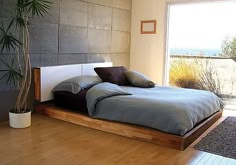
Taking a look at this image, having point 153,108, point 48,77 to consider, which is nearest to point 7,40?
point 48,77

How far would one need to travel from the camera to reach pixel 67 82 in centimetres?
413

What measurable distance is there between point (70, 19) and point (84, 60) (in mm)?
816

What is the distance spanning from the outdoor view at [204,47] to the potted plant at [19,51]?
2891mm

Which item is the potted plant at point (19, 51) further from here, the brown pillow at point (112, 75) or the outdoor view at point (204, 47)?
the outdoor view at point (204, 47)

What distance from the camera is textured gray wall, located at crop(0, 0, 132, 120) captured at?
3986 millimetres

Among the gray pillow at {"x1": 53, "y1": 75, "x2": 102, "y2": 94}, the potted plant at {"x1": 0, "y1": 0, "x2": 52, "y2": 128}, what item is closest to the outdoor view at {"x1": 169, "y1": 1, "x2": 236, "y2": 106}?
the gray pillow at {"x1": 53, "y1": 75, "x2": 102, "y2": 94}

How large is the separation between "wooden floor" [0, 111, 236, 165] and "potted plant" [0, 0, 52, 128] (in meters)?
0.20

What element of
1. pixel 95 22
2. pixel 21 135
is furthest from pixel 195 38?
pixel 21 135

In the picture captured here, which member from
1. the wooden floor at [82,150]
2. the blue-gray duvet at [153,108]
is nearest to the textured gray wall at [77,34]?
the wooden floor at [82,150]

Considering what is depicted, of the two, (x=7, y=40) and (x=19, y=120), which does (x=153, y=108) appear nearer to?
(x=19, y=120)

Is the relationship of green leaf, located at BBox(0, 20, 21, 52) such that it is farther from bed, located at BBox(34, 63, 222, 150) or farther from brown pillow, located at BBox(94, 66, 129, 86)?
brown pillow, located at BBox(94, 66, 129, 86)

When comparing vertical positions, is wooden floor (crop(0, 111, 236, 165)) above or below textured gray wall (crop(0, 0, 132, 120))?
below

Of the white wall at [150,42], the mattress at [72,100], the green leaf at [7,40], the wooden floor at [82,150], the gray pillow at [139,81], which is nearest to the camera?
the wooden floor at [82,150]

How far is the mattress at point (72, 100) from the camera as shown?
12.4 feet
